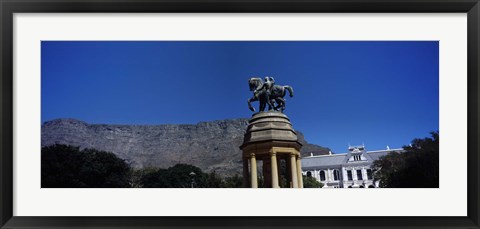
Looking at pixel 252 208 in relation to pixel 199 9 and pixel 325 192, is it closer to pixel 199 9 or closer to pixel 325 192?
pixel 325 192

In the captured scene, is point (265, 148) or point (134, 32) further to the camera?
point (265, 148)

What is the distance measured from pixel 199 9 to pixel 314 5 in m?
1.93

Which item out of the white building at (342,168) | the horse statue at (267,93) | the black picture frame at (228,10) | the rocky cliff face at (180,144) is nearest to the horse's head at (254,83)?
the horse statue at (267,93)

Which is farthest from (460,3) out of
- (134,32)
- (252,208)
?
(134,32)

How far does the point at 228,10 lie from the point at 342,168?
174 feet

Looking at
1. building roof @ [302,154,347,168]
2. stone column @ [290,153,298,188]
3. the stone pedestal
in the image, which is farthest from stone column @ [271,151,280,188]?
building roof @ [302,154,347,168]

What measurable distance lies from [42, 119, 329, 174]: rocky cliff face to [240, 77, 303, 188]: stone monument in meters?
30.9

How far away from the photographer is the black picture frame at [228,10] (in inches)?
318

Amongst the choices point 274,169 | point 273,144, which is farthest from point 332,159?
point 273,144

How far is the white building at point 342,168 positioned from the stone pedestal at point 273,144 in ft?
136

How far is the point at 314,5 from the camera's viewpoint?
825 centimetres

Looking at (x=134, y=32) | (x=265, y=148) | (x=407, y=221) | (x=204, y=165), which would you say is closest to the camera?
(x=407, y=221)

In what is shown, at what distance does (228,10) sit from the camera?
832 centimetres

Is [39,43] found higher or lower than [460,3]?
lower
